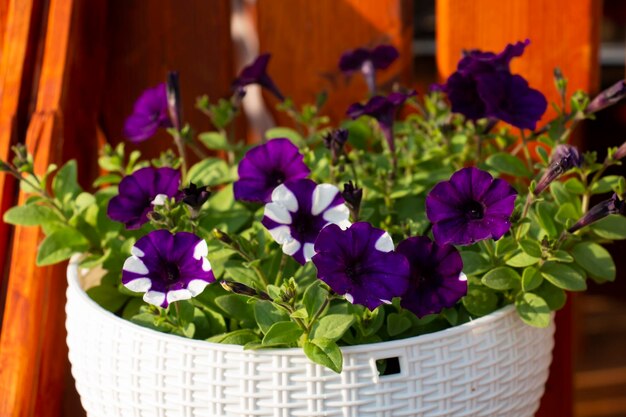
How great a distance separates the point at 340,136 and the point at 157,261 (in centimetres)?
26

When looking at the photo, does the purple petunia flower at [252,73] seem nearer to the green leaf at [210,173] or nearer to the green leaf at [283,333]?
the green leaf at [210,173]

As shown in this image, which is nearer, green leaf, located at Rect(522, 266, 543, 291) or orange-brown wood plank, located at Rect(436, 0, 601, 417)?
green leaf, located at Rect(522, 266, 543, 291)

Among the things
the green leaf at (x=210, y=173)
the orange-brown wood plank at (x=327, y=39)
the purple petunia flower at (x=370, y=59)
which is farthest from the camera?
the orange-brown wood plank at (x=327, y=39)

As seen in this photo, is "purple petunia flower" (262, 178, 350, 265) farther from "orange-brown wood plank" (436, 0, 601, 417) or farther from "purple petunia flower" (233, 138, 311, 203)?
"orange-brown wood plank" (436, 0, 601, 417)

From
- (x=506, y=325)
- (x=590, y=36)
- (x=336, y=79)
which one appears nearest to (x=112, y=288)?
(x=506, y=325)

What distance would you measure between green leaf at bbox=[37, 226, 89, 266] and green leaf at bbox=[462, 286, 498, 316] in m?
0.47

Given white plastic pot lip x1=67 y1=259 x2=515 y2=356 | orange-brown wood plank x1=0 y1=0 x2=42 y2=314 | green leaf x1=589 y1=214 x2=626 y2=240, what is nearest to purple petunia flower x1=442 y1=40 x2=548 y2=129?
green leaf x1=589 y1=214 x2=626 y2=240

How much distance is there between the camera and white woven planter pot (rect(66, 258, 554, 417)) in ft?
2.75

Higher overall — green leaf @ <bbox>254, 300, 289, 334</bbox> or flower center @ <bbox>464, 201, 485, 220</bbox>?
flower center @ <bbox>464, 201, 485, 220</bbox>

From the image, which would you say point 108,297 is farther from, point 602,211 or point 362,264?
point 602,211

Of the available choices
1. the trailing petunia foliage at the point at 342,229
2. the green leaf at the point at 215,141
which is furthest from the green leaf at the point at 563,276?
the green leaf at the point at 215,141

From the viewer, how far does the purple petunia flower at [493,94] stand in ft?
3.34

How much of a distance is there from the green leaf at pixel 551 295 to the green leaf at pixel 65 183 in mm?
586

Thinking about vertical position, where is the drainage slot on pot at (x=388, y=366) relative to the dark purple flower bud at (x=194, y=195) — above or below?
below
